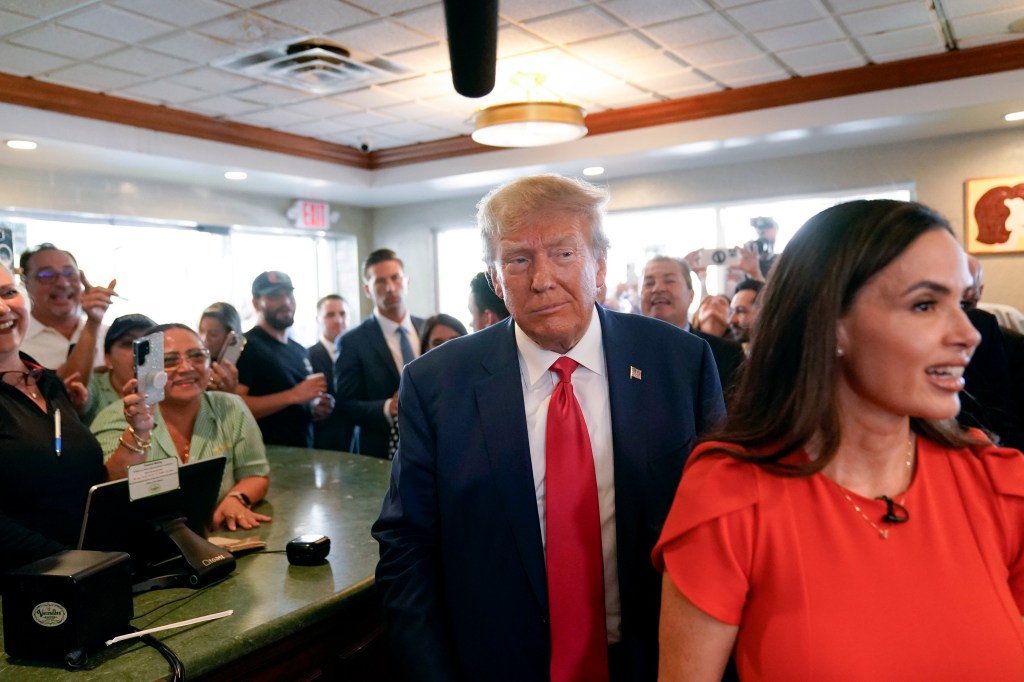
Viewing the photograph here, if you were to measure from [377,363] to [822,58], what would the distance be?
131 inches

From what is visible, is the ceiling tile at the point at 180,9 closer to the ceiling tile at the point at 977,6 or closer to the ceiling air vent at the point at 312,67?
the ceiling air vent at the point at 312,67

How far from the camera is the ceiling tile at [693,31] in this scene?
4.06 meters

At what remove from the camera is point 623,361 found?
5.21 ft

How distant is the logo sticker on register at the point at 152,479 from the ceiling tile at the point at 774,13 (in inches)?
136

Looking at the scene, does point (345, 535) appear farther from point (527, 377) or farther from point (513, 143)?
point (513, 143)

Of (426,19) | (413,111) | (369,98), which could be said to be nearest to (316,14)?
(426,19)

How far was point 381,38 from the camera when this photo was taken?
13.8 ft

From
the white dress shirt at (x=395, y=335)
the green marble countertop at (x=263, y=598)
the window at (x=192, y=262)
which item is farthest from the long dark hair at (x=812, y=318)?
the window at (x=192, y=262)

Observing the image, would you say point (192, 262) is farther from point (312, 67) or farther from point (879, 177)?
point (879, 177)

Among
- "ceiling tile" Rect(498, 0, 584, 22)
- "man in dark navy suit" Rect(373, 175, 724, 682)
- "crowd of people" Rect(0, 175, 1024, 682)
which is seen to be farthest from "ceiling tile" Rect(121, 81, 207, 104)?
"man in dark navy suit" Rect(373, 175, 724, 682)

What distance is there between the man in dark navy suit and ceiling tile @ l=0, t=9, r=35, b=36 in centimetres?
332

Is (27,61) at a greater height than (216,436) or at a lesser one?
greater

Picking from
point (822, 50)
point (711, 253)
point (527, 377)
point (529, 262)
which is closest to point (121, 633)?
point (527, 377)

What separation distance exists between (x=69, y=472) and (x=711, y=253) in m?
3.61
